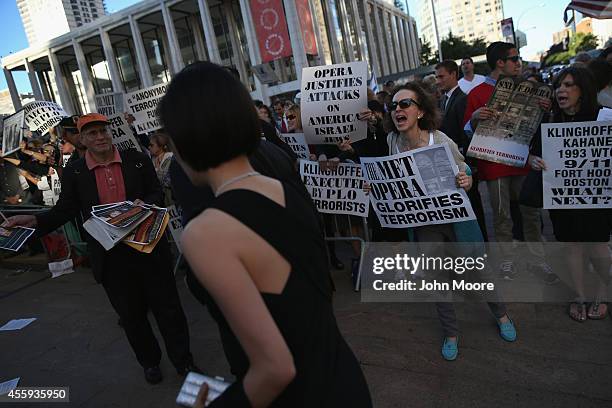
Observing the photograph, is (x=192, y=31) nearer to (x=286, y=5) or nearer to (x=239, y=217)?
(x=286, y=5)

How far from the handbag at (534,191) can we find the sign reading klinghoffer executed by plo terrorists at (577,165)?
7cm

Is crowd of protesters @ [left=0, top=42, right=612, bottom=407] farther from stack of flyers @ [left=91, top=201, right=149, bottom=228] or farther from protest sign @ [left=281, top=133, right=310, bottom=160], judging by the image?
stack of flyers @ [left=91, top=201, right=149, bottom=228]

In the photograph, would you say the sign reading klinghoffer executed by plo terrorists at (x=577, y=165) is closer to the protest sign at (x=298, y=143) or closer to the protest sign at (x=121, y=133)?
the protest sign at (x=298, y=143)

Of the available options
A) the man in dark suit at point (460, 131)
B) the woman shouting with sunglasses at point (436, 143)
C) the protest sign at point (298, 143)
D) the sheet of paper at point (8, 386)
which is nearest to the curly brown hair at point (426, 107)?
the woman shouting with sunglasses at point (436, 143)

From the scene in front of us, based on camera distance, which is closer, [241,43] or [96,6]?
[241,43]

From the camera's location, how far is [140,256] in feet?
10.4

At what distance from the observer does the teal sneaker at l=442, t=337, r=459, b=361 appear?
3047 millimetres

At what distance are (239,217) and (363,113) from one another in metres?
3.04

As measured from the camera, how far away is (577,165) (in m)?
3.37

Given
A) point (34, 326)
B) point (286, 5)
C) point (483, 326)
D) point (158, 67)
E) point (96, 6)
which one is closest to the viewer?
point (483, 326)

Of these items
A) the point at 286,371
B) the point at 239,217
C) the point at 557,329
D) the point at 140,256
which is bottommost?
the point at 557,329

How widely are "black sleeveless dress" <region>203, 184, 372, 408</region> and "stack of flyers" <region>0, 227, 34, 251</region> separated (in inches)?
87.3

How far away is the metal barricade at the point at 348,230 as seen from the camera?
4.64 metres

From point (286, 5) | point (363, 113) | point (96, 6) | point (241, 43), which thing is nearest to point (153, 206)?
point (363, 113)
